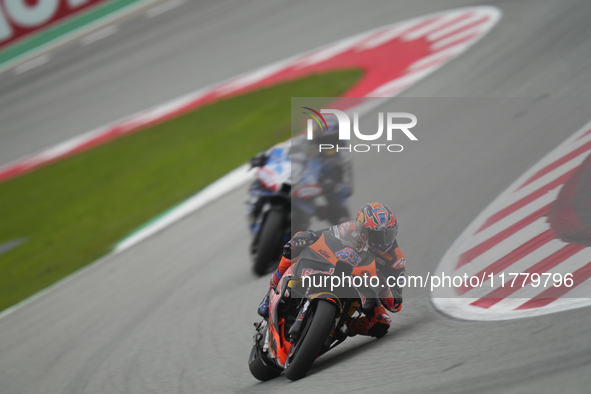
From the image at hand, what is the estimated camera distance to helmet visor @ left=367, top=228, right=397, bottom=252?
421 centimetres

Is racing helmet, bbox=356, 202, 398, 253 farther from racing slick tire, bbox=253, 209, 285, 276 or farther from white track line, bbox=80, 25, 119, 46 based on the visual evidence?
white track line, bbox=80, 25, 119, 46

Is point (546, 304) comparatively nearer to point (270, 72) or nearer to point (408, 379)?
point (408, 379)

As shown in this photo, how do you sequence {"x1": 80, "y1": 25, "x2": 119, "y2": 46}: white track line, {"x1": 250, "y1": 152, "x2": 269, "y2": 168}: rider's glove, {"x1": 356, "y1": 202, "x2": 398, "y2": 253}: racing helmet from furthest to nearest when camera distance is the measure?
{"x1": 80, "y1": 25, "x2": 119, "y2": 46}: white track line, {"x1": 250, "y1": 152, "x2": 269, "y2": 168}: rider's glove, {"x1": 356, "y1": 202, "x2": 398, "y2": 253}: racing helmet

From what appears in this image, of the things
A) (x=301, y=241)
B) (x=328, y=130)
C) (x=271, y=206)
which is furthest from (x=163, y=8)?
(x=301, y=241)

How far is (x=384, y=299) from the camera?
4367mm

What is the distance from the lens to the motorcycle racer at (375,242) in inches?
165

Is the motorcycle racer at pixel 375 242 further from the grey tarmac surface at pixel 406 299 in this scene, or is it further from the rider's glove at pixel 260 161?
the rider's glove at pixel 260 161

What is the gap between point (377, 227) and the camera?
4172mm

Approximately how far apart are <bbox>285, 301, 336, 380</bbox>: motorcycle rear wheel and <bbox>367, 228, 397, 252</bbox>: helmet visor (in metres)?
0.58

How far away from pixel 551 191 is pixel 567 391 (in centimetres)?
375

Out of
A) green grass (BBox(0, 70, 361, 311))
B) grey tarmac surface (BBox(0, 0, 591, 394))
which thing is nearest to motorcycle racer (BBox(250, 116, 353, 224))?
grey tarmac surface (BBox(0, 0, 591, 394))

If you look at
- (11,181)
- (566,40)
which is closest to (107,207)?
(11,181)

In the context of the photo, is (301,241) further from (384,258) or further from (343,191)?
(343,191)

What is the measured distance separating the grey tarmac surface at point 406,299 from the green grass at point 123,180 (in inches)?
53.2
